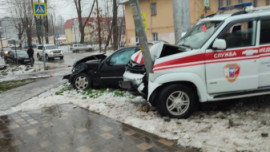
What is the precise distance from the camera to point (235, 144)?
4.09 metres

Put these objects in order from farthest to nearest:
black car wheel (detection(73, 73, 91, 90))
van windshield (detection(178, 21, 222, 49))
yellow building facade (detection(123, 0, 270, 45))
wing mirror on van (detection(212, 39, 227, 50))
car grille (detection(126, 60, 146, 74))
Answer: yellow building facade (detection(123, 0, 270, 45)) → black car wheel (detection(73, 73, 91, 90)) → car grille (detection(126, 60, 146, 74)) → van windshield (detection(178, 21, 222, 49)) → wing mirror on van (detection(212, 39, 227, 50))

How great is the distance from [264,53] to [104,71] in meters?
4.94

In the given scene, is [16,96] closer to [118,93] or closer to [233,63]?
[118,93]

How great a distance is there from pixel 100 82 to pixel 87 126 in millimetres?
3488

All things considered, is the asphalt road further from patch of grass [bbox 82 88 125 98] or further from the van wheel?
the van wheel

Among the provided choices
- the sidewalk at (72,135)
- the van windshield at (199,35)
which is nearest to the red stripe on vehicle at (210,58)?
the van windshield at (199,35)

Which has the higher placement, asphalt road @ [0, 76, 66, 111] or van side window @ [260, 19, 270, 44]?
van side window @ [260, 19, 270, 44]

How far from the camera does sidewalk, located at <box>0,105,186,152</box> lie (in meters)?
4.34

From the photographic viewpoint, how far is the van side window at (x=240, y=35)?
17.2ft

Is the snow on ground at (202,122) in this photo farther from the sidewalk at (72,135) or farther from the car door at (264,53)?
the car door at (264,53)

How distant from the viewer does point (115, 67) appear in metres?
8.55

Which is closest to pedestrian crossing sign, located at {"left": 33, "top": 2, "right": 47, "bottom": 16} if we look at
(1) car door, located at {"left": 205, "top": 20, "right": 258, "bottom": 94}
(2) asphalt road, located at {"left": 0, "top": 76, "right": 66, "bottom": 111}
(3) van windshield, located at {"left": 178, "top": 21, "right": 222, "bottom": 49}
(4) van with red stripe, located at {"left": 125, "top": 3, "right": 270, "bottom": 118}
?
(2) asphalt road, located at {"left": 0, "top": 76, "right": 66, "bottom": 111}

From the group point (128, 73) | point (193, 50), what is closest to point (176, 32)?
point (128, 73)

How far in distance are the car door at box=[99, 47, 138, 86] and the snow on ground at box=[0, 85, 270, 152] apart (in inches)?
44.6
